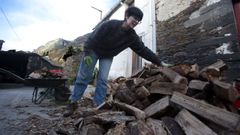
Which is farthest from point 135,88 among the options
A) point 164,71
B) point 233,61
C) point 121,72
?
point 121,72

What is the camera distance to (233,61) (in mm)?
3707

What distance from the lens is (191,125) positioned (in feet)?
5.63

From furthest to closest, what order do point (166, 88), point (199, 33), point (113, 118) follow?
point (199, 33)
point (166, 88)
point (113, 118)

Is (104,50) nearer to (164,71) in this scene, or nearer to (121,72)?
(164,71)

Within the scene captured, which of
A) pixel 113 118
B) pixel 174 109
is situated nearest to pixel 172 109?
pixel 174 109

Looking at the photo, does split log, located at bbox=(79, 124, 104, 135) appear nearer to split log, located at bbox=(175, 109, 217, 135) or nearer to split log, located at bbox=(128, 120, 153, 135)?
split log, located at bbox=(128, 120, 153, 135)

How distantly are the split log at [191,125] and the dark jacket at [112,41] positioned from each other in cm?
127

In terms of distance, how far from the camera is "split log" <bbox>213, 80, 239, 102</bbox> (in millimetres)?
1842

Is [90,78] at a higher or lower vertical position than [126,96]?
higher

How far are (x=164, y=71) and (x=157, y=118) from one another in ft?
2.46

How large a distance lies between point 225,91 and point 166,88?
0.63m

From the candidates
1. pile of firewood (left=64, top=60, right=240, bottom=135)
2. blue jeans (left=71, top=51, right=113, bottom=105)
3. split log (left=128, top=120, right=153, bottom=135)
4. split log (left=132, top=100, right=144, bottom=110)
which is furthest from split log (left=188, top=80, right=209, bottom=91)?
blue jeans (left=71, top=51, right=113, bottom=105)

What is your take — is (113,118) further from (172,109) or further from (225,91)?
(225,91)

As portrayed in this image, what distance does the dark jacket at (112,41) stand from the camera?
2924mm
